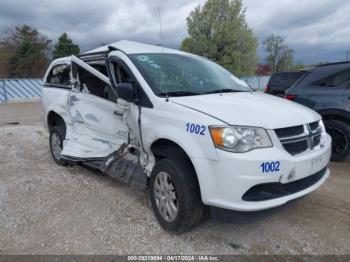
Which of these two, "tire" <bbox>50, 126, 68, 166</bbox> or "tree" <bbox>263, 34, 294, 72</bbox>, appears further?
"tree" <bbox>263, 34, 294, 72</bbox>

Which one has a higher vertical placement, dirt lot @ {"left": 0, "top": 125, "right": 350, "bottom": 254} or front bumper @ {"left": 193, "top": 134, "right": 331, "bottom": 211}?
front bumper @ {"left": 193, "top": 134, "right": 331, "bottom": 211}

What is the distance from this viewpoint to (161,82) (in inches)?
136

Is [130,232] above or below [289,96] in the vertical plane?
below

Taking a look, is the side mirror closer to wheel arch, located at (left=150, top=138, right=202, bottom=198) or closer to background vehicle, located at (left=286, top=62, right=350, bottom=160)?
wheel arch, located at (left=150, top=138, right=202, bottom=198)

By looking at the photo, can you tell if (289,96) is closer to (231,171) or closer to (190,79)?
(190,79)

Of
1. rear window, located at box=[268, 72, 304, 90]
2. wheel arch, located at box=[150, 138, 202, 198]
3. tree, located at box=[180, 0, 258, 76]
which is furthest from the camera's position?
tree, located at box=[180, 0, 258, 76]

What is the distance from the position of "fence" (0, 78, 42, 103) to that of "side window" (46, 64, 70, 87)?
1879 centimetres

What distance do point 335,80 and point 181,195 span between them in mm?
3998

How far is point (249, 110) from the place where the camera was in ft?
9.53

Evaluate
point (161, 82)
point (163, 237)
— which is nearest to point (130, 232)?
point (163, 237)

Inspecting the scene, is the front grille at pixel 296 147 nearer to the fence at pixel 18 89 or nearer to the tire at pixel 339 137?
the tire at pixel 339 137

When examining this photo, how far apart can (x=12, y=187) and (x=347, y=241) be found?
4212 mm

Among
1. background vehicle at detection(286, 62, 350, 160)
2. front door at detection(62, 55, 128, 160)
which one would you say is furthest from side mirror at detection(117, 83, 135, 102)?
background vehicle at detection(286, 62, 350, 160)

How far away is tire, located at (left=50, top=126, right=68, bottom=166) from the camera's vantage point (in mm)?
5285
